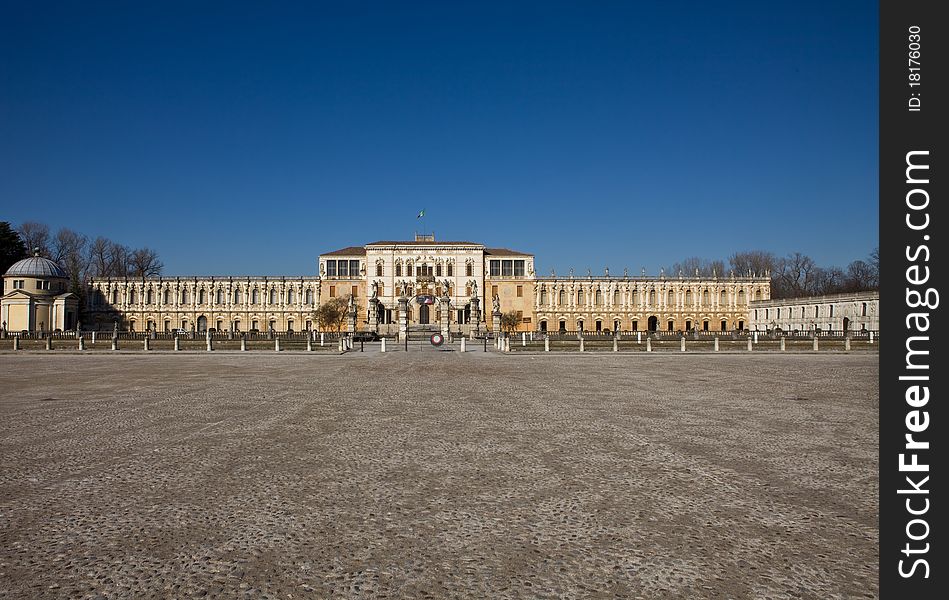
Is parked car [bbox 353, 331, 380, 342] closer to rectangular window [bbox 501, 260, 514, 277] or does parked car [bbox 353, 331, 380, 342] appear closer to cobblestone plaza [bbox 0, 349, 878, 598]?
rectangular window [bbox 501, 260, 514, 277]


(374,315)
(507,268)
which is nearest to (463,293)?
(507,268)

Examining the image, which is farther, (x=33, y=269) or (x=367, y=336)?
(x=33, y=269)

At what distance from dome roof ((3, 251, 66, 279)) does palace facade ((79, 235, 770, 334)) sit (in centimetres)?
2242

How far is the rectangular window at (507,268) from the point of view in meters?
97.2

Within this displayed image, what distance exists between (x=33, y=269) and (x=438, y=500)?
7947cm

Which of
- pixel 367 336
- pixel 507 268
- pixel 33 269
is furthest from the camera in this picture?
pixel 507 268

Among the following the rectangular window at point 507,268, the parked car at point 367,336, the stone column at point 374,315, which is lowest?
the parked car at point 367,336

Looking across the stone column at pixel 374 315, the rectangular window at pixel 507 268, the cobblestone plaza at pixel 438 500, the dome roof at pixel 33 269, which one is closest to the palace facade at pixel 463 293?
the rectangular window at pixel 507 268

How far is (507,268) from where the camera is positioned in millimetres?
97312

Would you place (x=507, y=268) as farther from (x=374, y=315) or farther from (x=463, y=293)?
(x=374, y=315)

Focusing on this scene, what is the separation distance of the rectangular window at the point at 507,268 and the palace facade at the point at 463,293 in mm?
155

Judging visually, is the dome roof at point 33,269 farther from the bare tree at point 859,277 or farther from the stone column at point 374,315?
the bare tree at point 859,277
